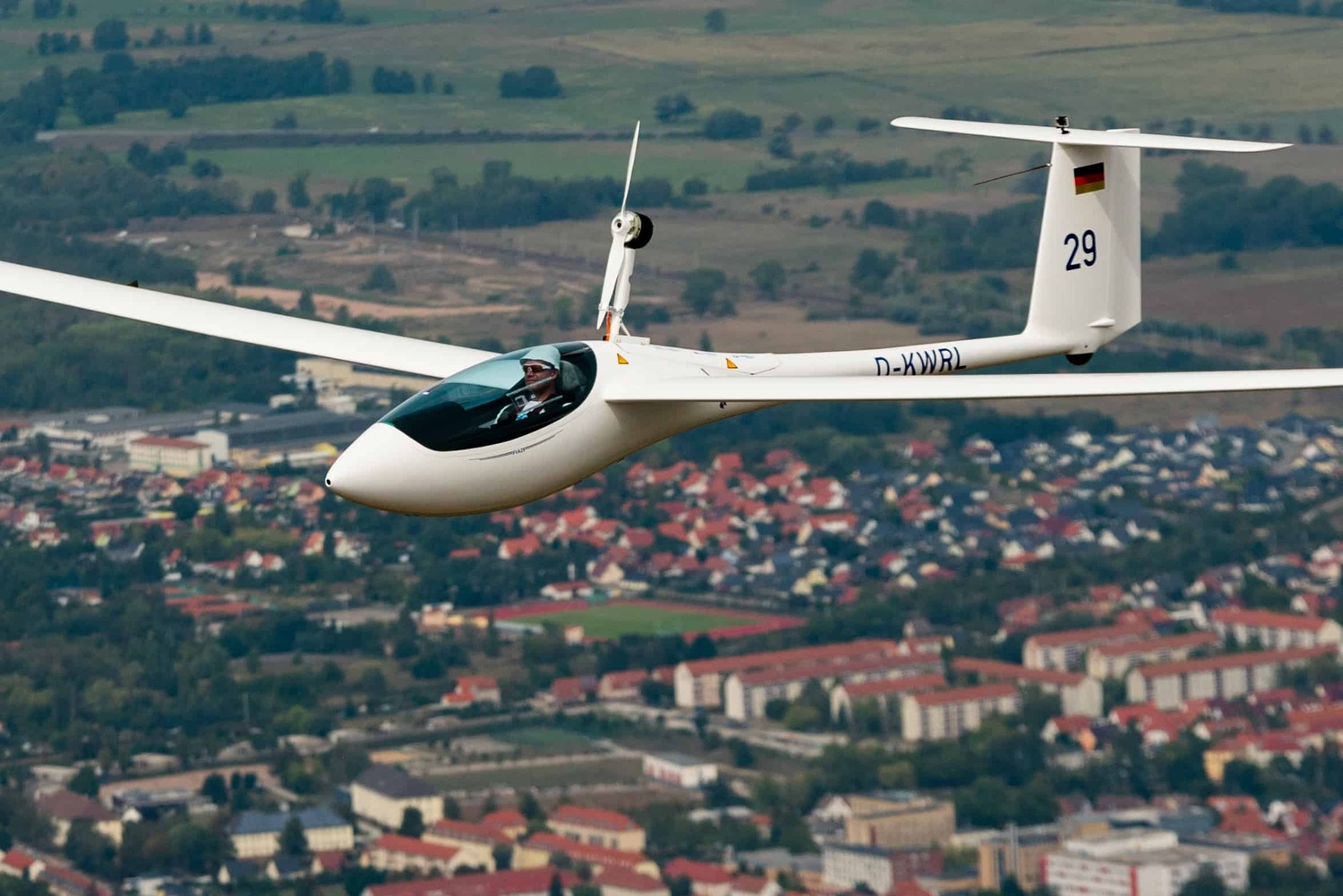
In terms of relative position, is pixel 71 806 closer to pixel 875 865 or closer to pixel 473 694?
pixel 473 694

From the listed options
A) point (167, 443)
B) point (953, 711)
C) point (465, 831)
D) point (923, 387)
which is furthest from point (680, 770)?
point (923, 387)

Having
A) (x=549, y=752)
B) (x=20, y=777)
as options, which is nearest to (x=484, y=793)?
(x=549, y=752)

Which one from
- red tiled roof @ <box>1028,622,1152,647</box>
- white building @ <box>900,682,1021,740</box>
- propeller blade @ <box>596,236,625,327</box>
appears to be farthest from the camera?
red tiled roof @ <box>1028,622,1152,647</box>

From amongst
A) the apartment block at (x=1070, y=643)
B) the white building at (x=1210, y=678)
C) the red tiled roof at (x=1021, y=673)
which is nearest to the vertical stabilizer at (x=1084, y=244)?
the white building at (x=1210, y=678)

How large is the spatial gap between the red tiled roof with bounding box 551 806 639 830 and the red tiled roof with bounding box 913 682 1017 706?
24.5 metres

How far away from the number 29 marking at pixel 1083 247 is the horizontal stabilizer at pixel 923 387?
7973 millimetres

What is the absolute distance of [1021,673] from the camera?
145125mm

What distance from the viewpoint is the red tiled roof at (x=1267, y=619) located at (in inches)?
5974

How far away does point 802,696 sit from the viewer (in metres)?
142

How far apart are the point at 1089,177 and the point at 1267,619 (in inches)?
4609

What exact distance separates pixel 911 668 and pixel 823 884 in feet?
91.8

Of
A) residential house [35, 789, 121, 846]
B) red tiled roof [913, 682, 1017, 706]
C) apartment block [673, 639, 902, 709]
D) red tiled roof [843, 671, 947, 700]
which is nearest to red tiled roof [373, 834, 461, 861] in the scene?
residential house [35, 789, 121, 846]

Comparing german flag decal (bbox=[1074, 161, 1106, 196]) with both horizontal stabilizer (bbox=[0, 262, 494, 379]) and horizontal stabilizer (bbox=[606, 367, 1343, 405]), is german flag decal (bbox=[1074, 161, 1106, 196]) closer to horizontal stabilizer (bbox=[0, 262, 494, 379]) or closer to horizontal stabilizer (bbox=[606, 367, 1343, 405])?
horizontal stabilizer (bbox=[606, 367, 1343, 405])

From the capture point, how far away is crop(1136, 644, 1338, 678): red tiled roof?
14362 centimetres
